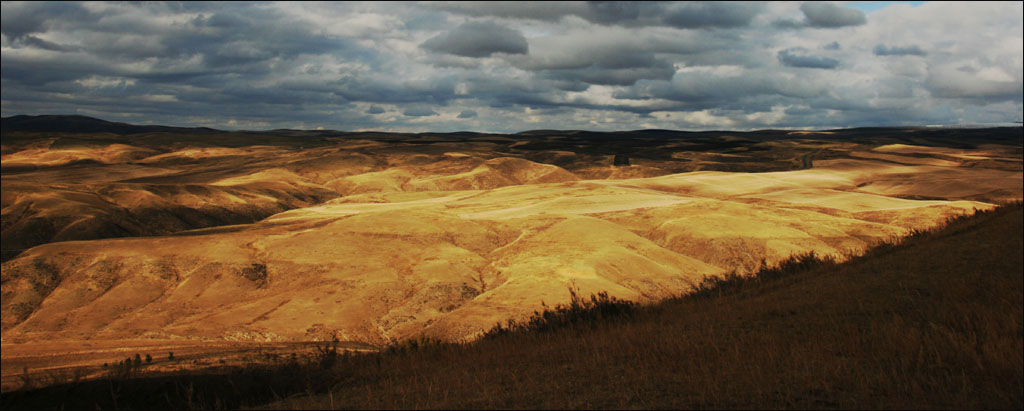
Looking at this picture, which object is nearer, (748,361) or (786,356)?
(748,361)

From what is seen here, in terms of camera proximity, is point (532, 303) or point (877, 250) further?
point (532, 303)

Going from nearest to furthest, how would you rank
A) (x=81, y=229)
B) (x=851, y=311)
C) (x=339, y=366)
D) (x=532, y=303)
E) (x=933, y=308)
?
1. (x=933, y=308)
2. (x=851, y=311)
3. (x=339, y=366)
4. (x=532, y=303)
5. (x=81, y=229)

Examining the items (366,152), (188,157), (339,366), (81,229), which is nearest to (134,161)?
(188,157)

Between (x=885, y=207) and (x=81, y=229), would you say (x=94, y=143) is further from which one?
(x=885, y=207)
